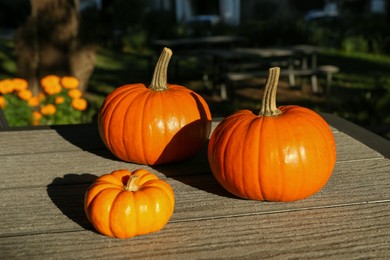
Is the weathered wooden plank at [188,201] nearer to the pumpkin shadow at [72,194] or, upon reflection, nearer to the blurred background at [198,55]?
the pumpkin shadow at [72,194]

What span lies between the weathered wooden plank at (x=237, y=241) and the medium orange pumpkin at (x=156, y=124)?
0.55 m

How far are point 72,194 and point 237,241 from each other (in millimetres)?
576

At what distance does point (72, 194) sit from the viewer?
1.73 meters

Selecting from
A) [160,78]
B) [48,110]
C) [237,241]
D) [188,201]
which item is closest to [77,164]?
[160,78]

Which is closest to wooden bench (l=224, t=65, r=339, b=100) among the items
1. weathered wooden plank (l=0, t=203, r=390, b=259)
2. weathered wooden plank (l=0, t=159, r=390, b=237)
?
weathered wooden plank (l=0, t=159, r=390, b=237)

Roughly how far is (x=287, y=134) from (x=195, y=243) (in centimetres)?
48

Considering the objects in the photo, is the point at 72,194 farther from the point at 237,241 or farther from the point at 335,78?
the point at 335,78

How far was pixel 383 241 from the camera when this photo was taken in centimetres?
140

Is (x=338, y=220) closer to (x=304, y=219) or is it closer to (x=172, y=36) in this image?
(x=304, y=219)

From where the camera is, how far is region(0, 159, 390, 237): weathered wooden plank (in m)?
1.52

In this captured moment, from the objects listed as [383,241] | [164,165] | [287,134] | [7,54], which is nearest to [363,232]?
[383,241]

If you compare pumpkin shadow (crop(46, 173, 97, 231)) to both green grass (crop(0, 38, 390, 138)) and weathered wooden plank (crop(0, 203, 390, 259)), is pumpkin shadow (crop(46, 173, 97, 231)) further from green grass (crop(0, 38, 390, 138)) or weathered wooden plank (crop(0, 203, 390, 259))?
green grass (crop(0, 38, 390, 138))

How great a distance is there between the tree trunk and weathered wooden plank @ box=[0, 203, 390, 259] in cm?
492

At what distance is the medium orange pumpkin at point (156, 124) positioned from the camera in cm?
201
